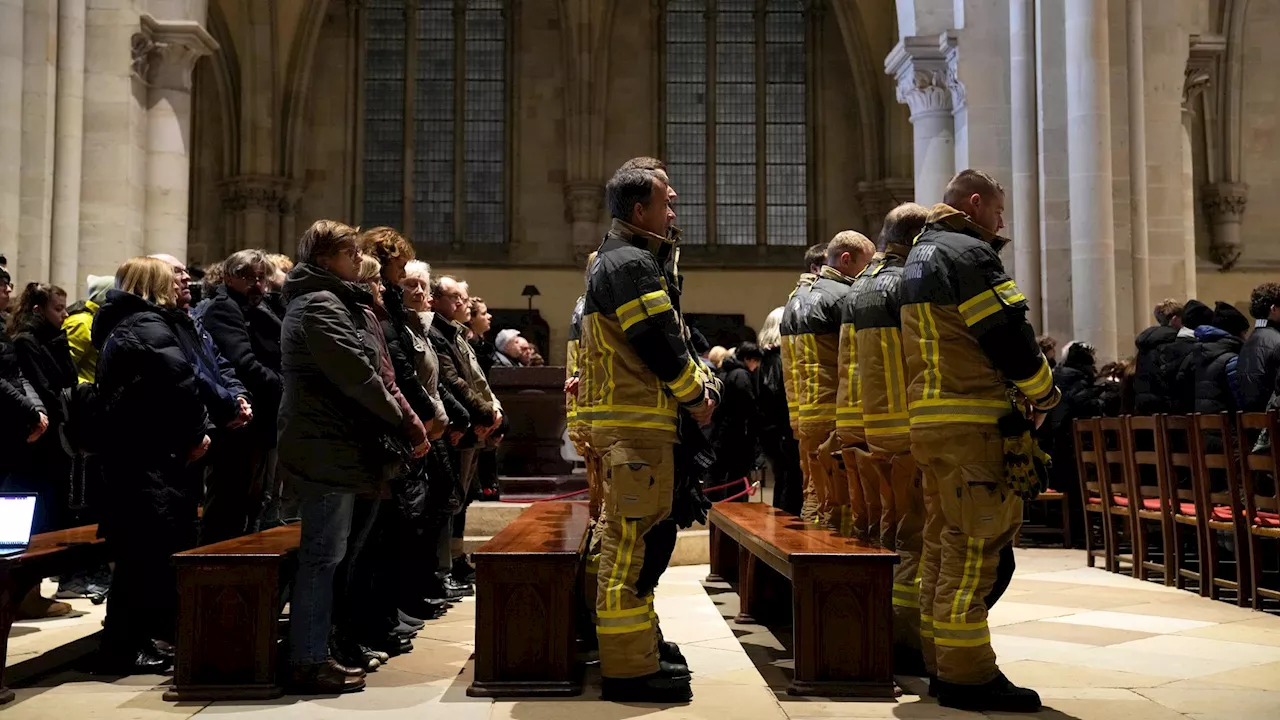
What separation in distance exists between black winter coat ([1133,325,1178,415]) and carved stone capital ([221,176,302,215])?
18043 millimetres

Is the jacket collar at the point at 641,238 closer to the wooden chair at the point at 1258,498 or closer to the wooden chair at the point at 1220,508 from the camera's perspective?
the wooden chair at the point at 1258,498

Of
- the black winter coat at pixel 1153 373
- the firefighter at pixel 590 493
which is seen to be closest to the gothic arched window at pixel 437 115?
the black winter coat at pixel 1153 373

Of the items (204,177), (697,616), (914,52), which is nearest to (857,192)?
(914,52)

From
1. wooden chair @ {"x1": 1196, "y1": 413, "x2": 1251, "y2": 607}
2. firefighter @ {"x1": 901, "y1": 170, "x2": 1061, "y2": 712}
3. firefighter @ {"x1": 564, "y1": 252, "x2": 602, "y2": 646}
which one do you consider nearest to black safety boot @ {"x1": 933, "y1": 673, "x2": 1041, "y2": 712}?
firefighter @ {"x1": 901, "y1": 170, "x2": 1061, "y2": 712}

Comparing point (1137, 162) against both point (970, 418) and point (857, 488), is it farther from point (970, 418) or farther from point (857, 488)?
point (970, 418)

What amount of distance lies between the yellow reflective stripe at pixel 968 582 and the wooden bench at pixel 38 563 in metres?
3.60

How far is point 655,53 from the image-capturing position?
24.5 meters

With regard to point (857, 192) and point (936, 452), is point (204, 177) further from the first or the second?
point (936, 452)

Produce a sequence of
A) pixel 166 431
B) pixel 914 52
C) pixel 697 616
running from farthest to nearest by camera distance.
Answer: pixel 914 52
pixel 697 616
pixel 166 431

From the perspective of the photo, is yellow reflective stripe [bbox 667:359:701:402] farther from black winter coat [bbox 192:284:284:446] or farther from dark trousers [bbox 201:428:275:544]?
dark trousers [bbox 201:428:275:544]

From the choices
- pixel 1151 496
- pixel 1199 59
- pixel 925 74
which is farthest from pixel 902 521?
pixel 1199 59

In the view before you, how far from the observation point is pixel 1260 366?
295 inches

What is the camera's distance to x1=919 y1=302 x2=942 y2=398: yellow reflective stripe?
4551 mm

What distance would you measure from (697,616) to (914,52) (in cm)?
839
